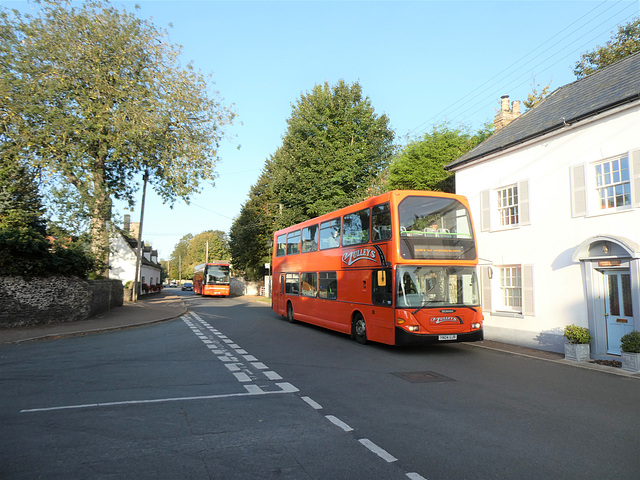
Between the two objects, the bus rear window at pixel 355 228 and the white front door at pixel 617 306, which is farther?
the bus rear window at pixel 355 228

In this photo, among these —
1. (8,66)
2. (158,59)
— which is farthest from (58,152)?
(158,59)

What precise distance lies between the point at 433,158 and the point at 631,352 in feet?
55.2

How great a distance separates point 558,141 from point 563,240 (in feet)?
9.29

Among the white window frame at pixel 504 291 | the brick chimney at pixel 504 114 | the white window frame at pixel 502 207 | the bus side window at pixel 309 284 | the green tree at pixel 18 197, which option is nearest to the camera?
the white window frame at pixel 504 291

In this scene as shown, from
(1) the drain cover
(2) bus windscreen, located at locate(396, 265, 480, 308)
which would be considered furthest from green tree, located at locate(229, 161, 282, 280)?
(1) the drain cover

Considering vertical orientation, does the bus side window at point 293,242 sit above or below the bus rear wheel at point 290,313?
above

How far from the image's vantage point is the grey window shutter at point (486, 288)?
15.1 metres

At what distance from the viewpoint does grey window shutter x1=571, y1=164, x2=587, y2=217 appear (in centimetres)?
1182

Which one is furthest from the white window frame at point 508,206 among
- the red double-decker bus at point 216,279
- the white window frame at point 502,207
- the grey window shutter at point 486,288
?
the red double-decker bus at point 216,279

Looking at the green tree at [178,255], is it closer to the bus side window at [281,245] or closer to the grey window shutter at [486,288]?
the bus side window at [281,245]

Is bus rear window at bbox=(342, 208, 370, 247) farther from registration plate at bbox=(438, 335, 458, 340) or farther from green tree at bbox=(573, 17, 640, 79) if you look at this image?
green tree at bbox=(573, 17, 640, 79)

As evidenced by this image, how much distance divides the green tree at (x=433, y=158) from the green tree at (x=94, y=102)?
12102 millimetres

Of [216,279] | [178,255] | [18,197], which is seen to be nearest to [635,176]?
[18,197]

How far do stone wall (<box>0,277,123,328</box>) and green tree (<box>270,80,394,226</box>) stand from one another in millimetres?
14386
